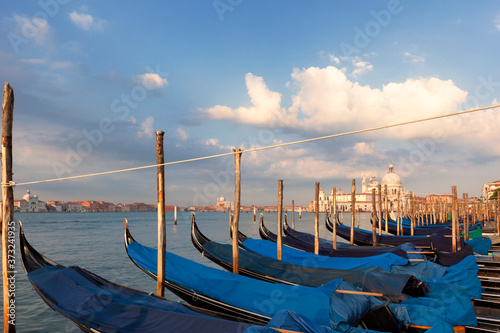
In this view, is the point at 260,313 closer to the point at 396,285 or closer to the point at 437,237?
the point at 396,285

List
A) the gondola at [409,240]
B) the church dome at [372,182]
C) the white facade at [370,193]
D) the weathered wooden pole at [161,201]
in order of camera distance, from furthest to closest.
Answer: the church dome at [372,182], the white facade at [370,193], the gondola at [409,240], the weathered wooden pole at [161,201]

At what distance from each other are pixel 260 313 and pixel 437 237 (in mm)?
12073

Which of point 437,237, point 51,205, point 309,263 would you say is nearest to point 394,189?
point 437,237

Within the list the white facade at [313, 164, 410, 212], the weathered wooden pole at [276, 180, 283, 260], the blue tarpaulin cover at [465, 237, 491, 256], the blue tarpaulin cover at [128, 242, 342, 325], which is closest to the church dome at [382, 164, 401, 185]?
the white facade at [313, 164, 410, 212]

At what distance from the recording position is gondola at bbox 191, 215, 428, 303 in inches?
256

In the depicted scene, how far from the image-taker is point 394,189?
109000mm

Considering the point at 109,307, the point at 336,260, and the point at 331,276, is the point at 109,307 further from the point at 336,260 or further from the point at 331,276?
the point at 336,260

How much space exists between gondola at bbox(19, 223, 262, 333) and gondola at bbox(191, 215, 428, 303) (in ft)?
9.61

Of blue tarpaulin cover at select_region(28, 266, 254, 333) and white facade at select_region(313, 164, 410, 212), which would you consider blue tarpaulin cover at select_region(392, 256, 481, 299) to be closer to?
blue tarpaulin cover at select_region(28, 266, 254, 333)

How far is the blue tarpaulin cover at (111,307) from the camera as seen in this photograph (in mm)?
4285

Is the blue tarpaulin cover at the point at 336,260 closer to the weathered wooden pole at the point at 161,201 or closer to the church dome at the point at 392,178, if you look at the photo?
the weathered wooden pole at the point at 161,201

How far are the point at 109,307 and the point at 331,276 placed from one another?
4159 millimetres

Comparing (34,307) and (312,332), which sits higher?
(312,332)

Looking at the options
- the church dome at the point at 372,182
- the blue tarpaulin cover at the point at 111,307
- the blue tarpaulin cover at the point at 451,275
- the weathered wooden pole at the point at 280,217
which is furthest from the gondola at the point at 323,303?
the church dome at the point at 372,182
